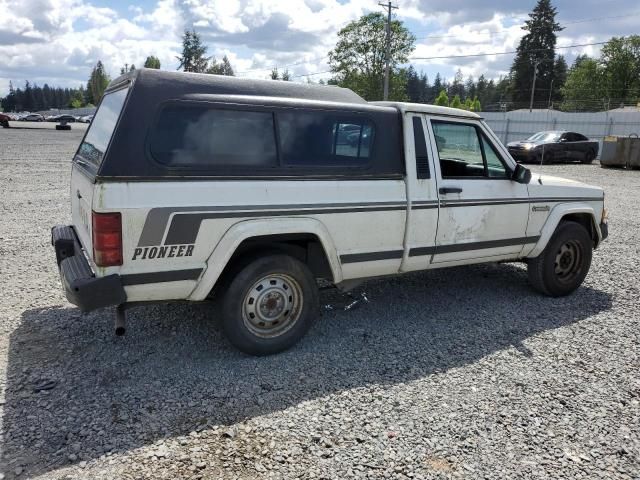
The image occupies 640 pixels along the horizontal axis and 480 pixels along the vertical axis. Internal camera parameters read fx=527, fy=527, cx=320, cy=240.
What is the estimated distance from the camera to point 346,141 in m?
4.29

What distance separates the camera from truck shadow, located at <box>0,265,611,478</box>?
317 cm

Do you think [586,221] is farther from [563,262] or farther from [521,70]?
[521,70]

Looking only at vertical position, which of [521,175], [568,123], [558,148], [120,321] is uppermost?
[568,123]

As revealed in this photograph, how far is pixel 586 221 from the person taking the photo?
6.06m

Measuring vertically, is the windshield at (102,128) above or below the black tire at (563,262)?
above

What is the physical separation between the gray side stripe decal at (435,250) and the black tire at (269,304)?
43 centimetres

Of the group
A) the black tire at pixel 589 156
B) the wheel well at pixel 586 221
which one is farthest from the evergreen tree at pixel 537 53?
the wheel well at pixel 586 221

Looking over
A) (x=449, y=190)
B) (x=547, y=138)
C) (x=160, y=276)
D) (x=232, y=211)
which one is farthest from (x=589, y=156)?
(x=160, y=276)

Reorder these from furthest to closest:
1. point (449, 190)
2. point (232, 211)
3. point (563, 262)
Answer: point (563, 262), point (449, 190), point (232, 211)

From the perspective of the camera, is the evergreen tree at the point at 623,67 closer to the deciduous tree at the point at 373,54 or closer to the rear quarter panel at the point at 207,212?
the deciduous tree at the point at 373,54

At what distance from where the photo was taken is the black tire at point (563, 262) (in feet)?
18.7

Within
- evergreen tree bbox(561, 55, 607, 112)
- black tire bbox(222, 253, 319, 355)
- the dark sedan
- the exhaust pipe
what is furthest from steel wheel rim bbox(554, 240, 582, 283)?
evergreen tree bbox(561, 55, 607, 112)

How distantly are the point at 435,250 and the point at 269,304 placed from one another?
163 cm

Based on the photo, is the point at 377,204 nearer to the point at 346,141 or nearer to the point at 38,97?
the point at 346,141
